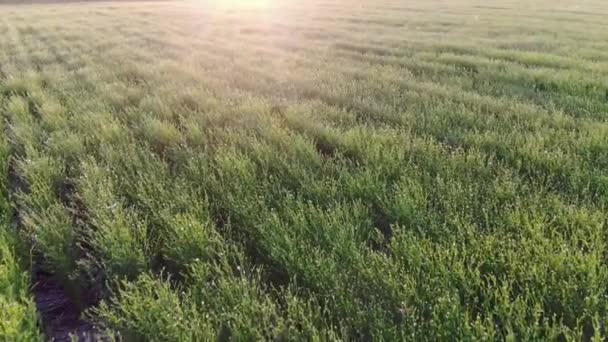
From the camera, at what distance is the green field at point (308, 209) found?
2592mm

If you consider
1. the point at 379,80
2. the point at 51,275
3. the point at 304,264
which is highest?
the point at 379,80

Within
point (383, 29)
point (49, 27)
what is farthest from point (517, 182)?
point (49, 27)

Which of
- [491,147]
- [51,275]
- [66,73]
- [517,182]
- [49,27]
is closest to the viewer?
[51,275]

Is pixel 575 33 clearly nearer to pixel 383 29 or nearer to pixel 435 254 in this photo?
pixel 383 29

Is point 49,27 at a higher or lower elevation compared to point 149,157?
higher

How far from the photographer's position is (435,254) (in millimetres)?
2834

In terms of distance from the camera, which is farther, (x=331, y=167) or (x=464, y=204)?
(x=331, y=167)

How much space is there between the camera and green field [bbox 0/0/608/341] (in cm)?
259

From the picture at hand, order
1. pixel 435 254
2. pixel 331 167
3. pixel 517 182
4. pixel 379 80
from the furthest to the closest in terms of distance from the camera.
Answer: pixel 379 80 → pixel 331 167 → pixel 517 182 → pixel 435 254

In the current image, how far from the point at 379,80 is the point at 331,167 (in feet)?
14.1

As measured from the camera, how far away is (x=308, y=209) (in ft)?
11.8

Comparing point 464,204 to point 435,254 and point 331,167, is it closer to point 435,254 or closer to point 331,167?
point 435,254

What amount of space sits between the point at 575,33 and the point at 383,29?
656 centimetres

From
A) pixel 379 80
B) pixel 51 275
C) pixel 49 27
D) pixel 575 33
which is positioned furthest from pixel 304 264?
pixel 49 27
